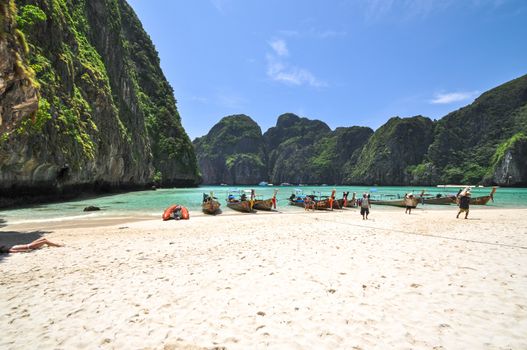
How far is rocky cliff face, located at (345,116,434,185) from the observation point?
166m

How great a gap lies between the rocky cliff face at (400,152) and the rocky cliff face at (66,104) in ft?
465

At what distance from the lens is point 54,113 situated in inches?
1148

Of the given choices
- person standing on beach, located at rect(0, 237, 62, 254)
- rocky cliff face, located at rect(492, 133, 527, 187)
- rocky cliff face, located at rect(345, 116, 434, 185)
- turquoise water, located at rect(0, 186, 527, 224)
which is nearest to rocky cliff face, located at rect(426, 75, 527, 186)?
rocky cliff face, located at rect(492, 133, 527, 187)

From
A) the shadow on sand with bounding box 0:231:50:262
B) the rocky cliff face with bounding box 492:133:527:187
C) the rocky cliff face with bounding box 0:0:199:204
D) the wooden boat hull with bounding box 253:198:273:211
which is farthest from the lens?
the rocky cliff face with bounding box 492:133:527:187

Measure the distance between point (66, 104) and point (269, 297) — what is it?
1541 inches

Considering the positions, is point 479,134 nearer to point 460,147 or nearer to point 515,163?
point 460,147

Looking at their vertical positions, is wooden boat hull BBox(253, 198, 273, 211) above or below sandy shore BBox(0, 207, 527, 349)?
below

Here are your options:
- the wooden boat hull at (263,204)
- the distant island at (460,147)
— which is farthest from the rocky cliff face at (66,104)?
the distant island at (460,147)

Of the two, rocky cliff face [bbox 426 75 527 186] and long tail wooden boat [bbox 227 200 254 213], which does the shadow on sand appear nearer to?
long tail wooden boat [bbox 227 200 254 213]

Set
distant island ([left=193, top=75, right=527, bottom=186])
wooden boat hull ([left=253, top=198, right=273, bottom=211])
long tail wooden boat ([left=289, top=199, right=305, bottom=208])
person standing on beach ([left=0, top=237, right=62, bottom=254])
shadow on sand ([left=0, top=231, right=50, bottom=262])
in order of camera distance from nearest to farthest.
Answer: person standing on beach ([left=0, top=237, right=62, bottom=254]), shadow on sand ([left=0, top=231, right=50, bottom=262]), wooden boat hull ([left=253, top=198, right=273, bottom=211]), long tail wooden boat ([left=289, top=199, right=305, bottom=208]), distant island ([left=193, top=75, right=527, bottom=186])

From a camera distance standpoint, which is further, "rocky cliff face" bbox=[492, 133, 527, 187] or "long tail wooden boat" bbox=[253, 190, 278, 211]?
"rocky cliff face" bbox=[492, 133, 527, 187]

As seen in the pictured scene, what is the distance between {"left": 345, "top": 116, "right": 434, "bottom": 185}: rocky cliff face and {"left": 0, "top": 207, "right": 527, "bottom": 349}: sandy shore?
174420mm

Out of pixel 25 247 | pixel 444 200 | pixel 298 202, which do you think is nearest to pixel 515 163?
pixel 444 200

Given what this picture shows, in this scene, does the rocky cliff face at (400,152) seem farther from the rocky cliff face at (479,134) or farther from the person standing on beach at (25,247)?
the person standing on beach at (25,247)
